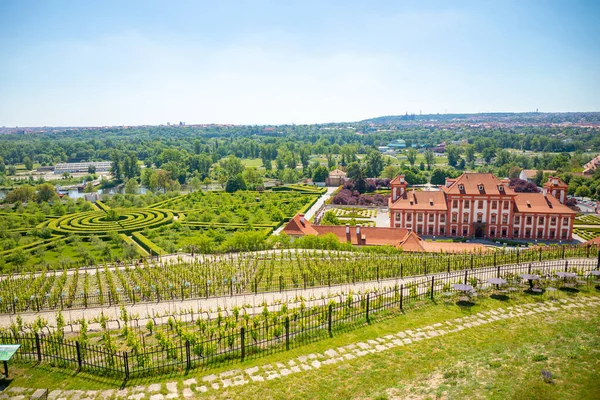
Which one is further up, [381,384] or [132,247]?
[381,384]

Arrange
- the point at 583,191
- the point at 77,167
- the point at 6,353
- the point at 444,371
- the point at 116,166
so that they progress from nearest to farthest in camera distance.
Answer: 1. the point at 444,371
2. the point at 6,353
3. the point at 583,191
4. the point at 116,166
5. the point at 77,167

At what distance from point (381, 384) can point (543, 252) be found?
21.3 metres

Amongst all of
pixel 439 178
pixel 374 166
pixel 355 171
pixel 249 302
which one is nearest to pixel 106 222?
pixel 249 302

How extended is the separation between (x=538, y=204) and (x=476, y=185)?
6780 mm

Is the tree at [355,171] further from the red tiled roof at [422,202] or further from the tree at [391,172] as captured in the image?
the red tiled roof at [422,202]

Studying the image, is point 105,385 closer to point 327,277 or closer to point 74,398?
point 74,398

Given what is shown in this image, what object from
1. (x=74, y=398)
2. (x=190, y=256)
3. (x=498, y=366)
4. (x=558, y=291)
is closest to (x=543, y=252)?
(x=558, y=291)

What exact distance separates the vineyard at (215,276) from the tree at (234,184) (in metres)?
42.7

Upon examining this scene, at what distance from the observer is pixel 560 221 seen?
4522cm

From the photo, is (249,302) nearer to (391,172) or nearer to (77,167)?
(391,172)

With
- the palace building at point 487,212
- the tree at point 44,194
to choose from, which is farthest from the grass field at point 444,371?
the tree at point 44,194

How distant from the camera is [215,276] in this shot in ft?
91.2

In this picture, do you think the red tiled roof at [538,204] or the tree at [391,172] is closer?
the red tiled roof at [538,204]

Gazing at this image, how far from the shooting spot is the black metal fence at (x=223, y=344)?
585 inches
